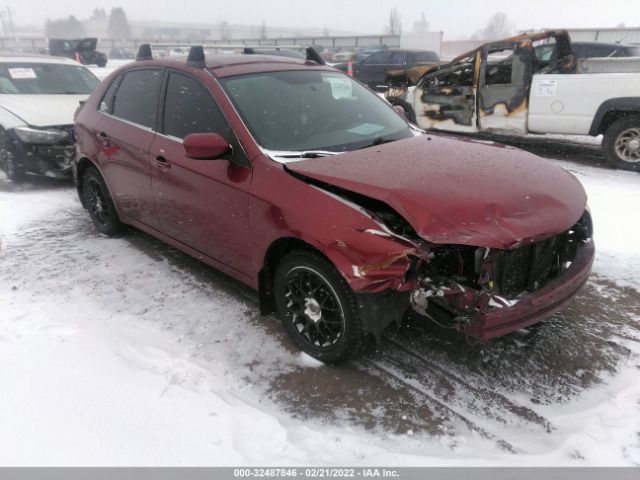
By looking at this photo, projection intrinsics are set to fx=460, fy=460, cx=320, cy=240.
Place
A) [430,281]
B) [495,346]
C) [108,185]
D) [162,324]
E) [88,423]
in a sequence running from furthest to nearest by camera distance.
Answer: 1. [108,185]
2. [162,324]
3. [495,346]
4. [430,281]
5. [88,423]

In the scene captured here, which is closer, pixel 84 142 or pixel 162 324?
pixel 162 324

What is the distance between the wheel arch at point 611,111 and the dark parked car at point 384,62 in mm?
→ 9617

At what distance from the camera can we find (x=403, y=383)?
9.00ft

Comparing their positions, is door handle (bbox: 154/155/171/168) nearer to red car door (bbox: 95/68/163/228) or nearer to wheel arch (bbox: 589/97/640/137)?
red car door (bbox: 95/68/163/228)

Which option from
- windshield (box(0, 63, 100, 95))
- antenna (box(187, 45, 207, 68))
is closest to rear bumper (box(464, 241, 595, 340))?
antenna (box(187, 45, 207, 68))

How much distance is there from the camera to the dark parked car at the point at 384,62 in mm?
15883

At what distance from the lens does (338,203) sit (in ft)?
8.36

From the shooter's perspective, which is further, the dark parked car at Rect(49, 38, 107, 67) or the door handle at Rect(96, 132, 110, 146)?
the dark parked car at Rect(49, 38, 107, 67)

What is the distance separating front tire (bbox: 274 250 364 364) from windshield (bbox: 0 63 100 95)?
634 centimetres

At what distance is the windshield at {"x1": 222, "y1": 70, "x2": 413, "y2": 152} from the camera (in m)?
3.12

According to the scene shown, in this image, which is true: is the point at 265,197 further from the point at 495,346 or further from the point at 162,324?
the point at 495,346

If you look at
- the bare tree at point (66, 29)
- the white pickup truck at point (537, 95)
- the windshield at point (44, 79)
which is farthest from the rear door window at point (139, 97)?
the bare tree at point (66, 29)
